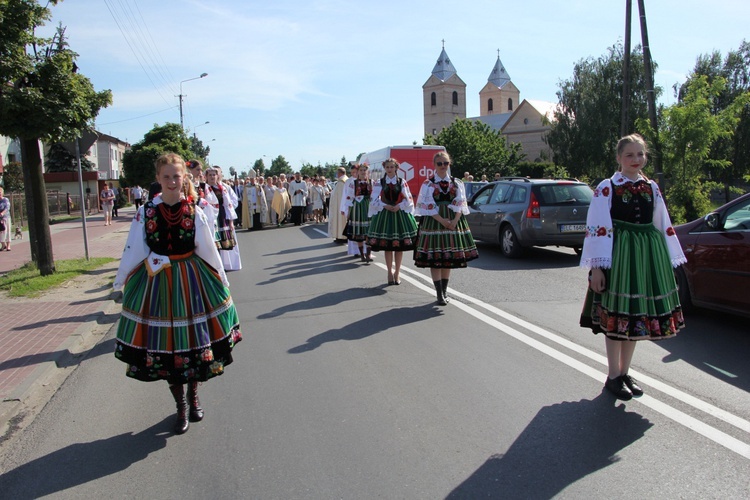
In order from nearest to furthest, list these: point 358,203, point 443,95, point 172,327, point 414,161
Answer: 1. point 172,327
2. point 358,203
3. point 414,161
4. point 443,95

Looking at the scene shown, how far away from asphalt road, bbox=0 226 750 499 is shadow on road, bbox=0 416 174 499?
0.01 meters

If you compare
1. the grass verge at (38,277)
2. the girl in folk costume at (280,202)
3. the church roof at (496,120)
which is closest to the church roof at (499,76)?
the church roof at (496,120)

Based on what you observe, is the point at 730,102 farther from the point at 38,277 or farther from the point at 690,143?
the point at 38,277

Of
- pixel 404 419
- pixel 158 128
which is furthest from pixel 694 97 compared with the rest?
pixel 158 128

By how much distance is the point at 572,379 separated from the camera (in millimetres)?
5027

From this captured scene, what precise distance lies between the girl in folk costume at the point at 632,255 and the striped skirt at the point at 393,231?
5159mm

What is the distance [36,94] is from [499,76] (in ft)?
378

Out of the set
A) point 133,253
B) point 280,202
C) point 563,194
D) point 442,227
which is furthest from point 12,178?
point 133,253

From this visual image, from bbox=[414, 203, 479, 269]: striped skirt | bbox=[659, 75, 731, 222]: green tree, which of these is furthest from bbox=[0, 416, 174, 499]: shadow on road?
bbox=[659, 75, 731, 222]: green tree

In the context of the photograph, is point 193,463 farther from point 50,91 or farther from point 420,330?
point 50,91

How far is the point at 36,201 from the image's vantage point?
1070 centimetres

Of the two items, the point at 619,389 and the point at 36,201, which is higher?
the point at 36,201

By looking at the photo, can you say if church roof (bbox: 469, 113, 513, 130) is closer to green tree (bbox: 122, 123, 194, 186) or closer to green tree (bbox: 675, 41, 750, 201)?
green tree (bbox: 675, 41, 750, 201)

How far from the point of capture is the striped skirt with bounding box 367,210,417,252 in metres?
9.58
